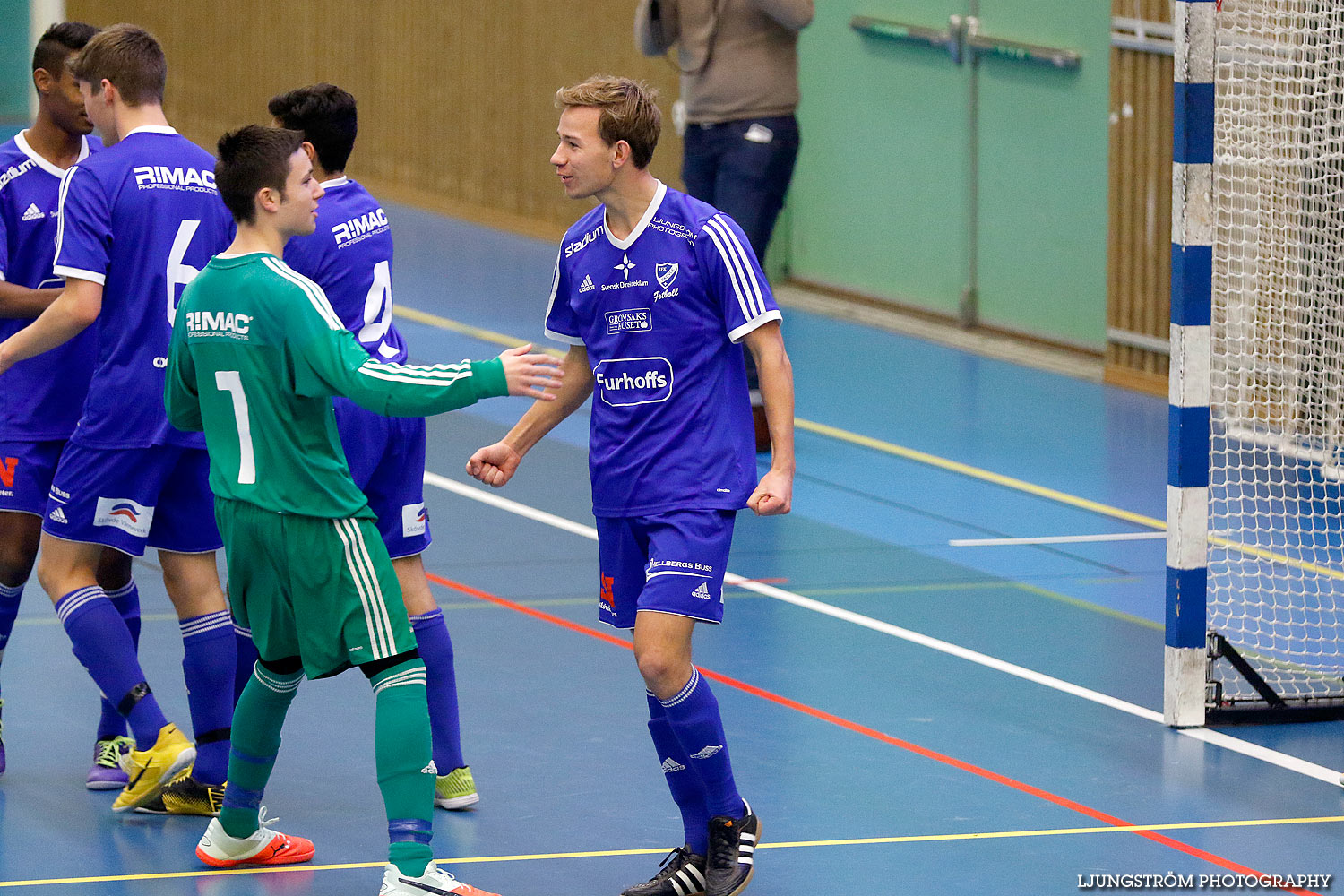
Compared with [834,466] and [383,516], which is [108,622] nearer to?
[383,516]

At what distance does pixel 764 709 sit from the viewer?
7.18 meters

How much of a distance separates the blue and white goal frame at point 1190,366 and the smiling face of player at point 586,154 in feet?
7.47

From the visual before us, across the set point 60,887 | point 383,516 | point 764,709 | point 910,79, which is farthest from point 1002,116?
point 60,887

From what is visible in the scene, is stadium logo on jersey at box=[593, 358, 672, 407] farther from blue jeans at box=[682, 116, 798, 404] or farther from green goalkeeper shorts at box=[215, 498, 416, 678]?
blue jeans at box=[682, 116, 798, 404]

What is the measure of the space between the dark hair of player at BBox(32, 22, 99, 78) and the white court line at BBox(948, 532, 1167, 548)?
451cm

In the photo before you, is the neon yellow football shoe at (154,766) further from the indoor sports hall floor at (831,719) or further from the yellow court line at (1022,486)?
the yellow court line at (1022,486)

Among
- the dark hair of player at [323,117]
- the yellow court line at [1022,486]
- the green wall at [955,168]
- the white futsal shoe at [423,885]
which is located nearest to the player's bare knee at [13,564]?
the dark hair of player at [323,117]

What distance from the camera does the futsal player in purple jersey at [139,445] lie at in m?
6.04

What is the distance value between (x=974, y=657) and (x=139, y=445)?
10.6ft

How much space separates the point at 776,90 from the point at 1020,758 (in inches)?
204

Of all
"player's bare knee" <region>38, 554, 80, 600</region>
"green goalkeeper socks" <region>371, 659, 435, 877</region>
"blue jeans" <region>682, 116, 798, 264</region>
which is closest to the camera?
"green goalkeeper socks" <region>371, 659, 435, 877</region>

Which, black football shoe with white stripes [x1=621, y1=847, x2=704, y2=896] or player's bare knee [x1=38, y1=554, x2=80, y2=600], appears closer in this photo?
black football shoe with white stripes [x1=621, y1=847, x2=704, y2=896]

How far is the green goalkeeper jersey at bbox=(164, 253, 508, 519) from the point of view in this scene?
5180 mm

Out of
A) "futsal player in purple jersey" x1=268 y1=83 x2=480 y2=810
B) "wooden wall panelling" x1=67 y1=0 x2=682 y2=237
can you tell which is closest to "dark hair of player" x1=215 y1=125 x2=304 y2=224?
"futsal player in purple jersey" x1=268 y1=83 x2=480 y2=810
